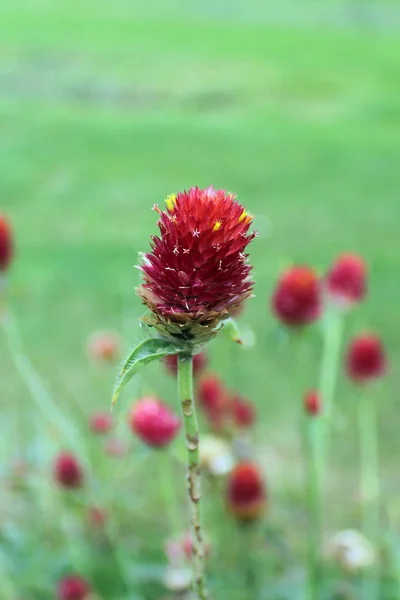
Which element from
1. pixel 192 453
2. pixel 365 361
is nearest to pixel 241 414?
pixel 365 361

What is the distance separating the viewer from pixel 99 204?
6.35 ft

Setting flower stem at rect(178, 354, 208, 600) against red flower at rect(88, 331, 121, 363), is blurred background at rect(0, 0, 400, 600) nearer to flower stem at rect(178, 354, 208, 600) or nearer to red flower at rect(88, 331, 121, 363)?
red flower at rect(88, 331, 121, 363)

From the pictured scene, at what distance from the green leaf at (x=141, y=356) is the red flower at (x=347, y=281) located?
0.54 meters

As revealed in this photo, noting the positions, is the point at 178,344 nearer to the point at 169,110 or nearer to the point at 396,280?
the point at 396,280

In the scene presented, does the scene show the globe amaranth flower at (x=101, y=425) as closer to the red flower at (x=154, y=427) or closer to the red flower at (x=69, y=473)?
the red flower at (x=69, y=473)

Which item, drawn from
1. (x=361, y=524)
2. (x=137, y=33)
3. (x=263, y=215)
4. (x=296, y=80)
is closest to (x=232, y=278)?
(x=361, y=524)

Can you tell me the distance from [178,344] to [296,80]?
2.33 meters

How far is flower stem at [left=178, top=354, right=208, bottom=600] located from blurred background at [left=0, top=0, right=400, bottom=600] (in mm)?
257

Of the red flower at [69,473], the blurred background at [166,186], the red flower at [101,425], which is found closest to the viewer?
the red flower at [69,473]

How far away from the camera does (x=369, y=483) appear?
100 cm

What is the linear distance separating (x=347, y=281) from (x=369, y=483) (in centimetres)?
34


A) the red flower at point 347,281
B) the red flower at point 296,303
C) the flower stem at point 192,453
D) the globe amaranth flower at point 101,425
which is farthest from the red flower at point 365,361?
the flower stem at point 192,453

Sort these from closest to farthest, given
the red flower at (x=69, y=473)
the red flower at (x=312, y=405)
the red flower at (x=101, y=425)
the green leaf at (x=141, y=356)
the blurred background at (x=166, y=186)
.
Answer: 1. the green leaf at (x=141, y=356)
2. the red flower at (x=312, y=405)
3. the red flower at (x=69, y=473)
4. the red flower at (x=101, y=425)
5. the blurred background at (x=166, y=186)

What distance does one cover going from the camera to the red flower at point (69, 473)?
748mm
